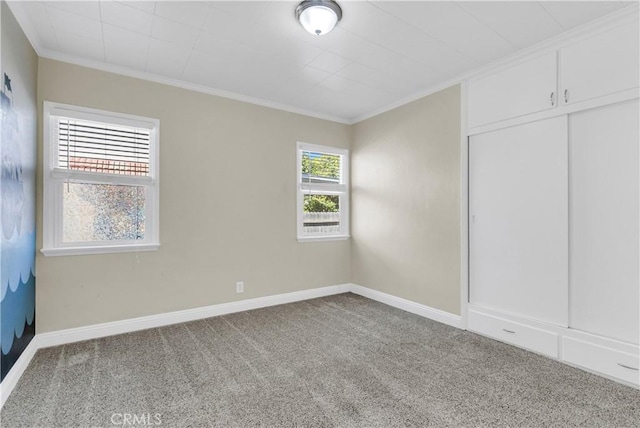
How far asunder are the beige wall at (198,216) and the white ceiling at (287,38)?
246 millimetres

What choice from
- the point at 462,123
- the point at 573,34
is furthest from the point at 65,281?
the point at 573,34

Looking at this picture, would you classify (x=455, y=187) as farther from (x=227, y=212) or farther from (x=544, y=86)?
(x=227, y=212)

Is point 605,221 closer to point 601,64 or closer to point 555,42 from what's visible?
point 601,64

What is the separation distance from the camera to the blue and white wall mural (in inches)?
78.7

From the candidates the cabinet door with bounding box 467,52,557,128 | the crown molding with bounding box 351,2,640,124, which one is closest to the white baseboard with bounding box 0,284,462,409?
the cabinet door with bounding box 467,52,557,128

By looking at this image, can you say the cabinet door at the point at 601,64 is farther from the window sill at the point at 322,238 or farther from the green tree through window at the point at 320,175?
the window sill at the point at 322,238

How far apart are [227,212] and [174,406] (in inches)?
83.4

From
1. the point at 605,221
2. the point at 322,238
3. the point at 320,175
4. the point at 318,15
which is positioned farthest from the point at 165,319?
the point at 605,221

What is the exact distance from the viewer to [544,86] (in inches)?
104

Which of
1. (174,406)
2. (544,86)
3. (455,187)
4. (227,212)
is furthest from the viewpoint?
(227,212)

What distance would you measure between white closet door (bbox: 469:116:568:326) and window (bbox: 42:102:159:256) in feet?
10.6

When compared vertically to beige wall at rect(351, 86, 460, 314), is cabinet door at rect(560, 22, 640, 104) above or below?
A: above

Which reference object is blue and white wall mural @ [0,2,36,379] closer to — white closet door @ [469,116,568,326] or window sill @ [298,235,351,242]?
window sill @ [298,235,351,242]

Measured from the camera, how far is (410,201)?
149 inches
